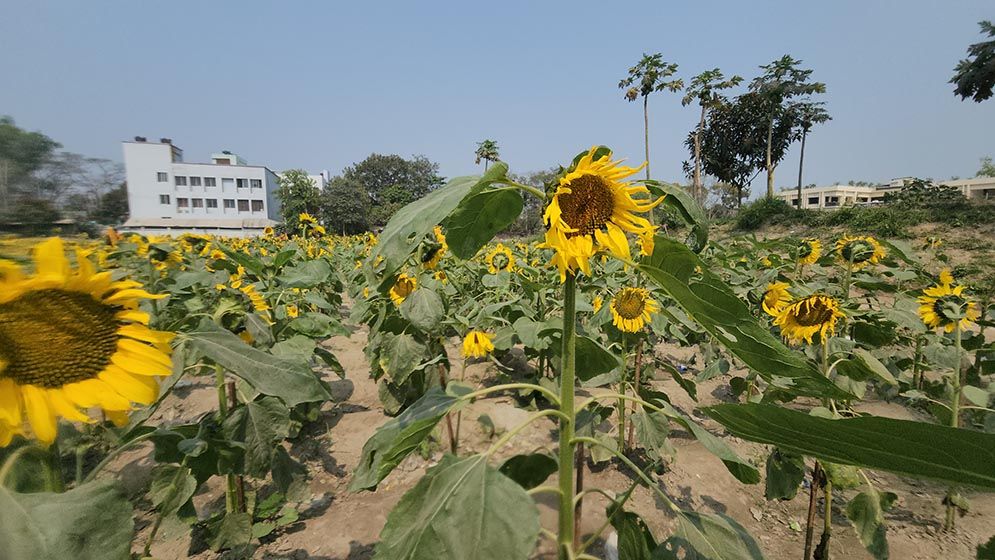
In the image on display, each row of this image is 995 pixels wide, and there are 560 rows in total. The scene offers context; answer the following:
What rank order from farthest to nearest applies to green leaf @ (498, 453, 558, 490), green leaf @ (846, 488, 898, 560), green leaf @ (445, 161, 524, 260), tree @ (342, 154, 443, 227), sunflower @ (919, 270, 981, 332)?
tree @ (342, 154, 443, 227) → sunflower @ (919, 270, 981, 332) → green leaf @ (846, 488, 898, 560) → green leaf @ (498, 453, 558, 490) → green leaf @ (445, 161, 524, 260)

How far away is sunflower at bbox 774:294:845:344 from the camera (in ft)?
6.52

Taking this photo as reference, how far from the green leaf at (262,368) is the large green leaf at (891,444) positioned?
2.45 ft

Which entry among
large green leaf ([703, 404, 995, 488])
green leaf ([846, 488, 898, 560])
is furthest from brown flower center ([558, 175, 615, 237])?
green leaf ([846, 488, 898, 560])

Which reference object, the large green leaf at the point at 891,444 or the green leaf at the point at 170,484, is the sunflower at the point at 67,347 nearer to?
the large green leaf at the point at 891,444

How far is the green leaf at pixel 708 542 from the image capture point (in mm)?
894

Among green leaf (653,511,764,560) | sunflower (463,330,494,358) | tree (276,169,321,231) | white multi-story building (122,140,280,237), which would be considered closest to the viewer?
green leaf (653,511,764,560)

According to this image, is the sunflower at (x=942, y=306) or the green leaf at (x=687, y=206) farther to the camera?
the sunflower at (x=942, y=306)

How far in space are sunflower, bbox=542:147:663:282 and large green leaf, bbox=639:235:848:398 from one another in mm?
198

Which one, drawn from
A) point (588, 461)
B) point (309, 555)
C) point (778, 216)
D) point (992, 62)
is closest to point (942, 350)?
point (588, 461)

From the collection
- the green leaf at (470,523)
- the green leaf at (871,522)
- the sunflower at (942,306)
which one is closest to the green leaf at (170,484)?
the green leaf at (470,523)

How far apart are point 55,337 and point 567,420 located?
A: 0.93 m

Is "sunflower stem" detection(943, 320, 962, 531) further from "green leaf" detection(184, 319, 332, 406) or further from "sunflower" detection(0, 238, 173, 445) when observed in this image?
"sunflower" detection(0, 238, 173, 445)

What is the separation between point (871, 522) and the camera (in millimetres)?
1562

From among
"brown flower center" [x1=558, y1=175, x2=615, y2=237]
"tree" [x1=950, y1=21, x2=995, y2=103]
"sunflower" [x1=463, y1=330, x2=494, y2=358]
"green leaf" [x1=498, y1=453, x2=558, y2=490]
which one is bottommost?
"sunflower" [x1=463, y1=330, x2=494, y2=358]
